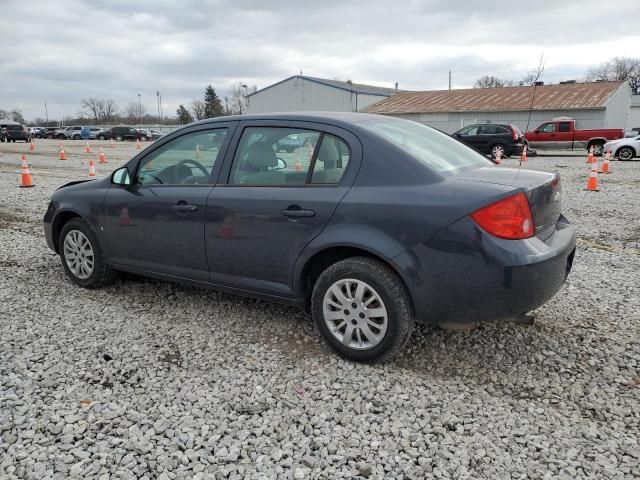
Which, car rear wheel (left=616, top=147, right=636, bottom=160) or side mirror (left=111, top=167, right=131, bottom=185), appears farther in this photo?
car rear wheel (left=616, top=147, right=636, bottom=160)

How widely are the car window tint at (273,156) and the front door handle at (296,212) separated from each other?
0.20 meters

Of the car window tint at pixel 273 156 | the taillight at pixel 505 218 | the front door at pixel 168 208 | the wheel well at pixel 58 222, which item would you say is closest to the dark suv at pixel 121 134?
the wheel well at pixel 58 222

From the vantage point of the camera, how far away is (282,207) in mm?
3383

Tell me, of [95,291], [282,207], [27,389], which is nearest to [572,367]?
[282,207]

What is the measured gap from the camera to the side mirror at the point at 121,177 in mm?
4335

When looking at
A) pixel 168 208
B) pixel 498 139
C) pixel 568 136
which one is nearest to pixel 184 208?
pixel 168 208

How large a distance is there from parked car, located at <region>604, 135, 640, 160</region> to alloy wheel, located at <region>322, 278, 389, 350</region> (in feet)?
69.6

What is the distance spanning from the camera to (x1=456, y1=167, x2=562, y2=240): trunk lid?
2.99 metres

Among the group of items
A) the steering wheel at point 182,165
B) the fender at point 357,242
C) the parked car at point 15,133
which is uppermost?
the parked car at point 15,133

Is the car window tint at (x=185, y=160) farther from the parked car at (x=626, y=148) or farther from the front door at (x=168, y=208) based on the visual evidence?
the parked car at (x=626, y=148)

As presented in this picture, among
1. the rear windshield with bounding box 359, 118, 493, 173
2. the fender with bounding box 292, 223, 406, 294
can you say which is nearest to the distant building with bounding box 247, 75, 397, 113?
the rear windshield with bounding box 359, 118, 493, 173

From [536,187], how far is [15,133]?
4346cm

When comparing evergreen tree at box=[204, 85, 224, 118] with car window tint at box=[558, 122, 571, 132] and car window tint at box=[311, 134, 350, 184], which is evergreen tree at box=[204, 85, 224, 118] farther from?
car window tint at box=[311, 134, 350, 184]

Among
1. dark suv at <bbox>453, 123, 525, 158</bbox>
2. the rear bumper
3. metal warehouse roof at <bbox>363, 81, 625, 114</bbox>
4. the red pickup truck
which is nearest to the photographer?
the rear bumper
